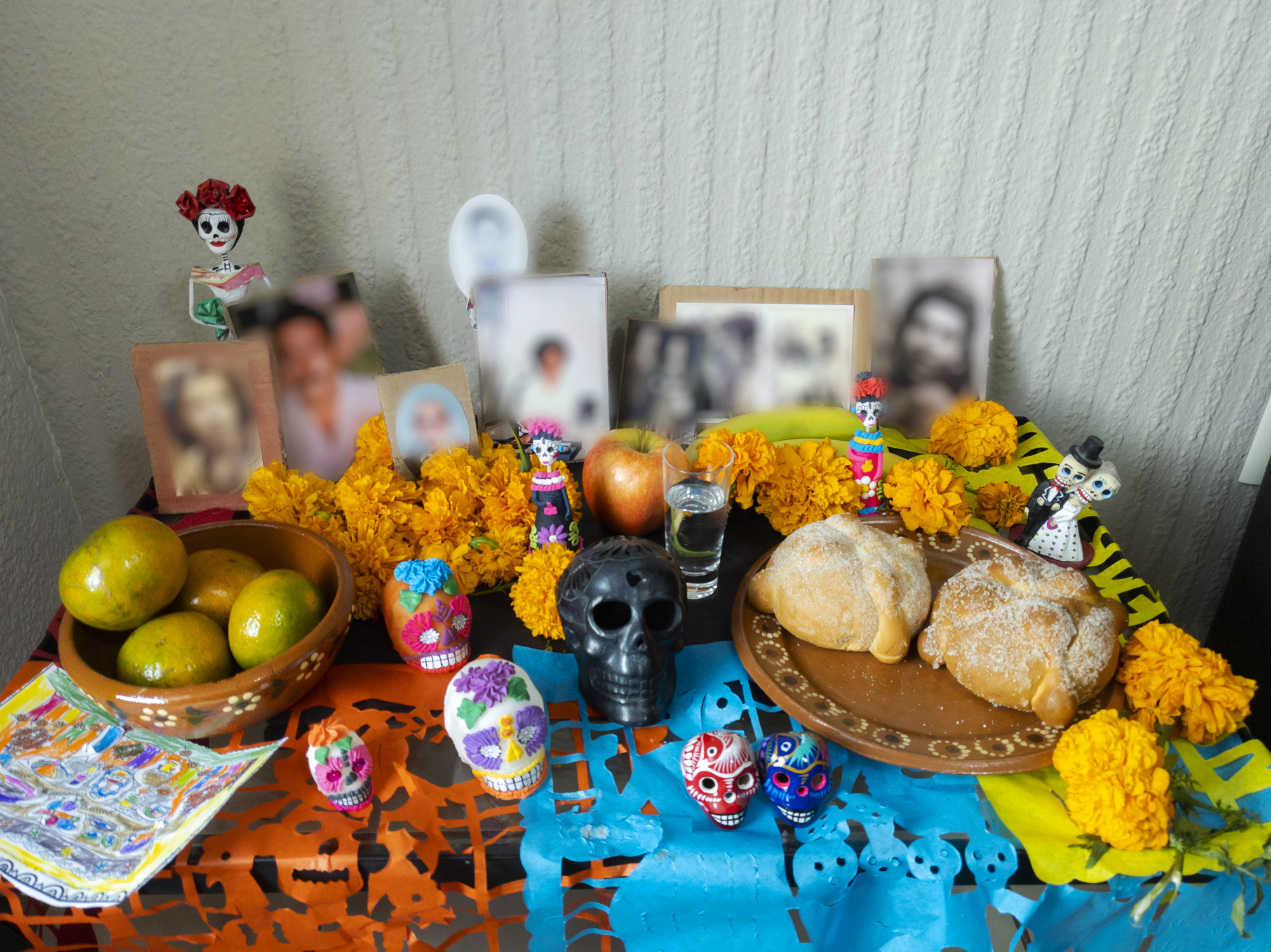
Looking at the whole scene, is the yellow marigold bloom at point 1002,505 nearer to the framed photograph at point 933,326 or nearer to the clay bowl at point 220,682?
the framed photograph at point 933,326

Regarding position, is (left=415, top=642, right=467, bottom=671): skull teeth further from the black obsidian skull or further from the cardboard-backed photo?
the cardboard-backed photo

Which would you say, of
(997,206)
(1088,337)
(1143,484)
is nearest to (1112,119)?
(997,206)

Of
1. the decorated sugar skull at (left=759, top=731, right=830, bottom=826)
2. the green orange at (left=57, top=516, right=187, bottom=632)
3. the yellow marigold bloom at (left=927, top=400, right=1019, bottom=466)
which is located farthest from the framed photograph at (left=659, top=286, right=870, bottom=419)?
the green orange at (left=57, top=516, right=187, bottom=632)

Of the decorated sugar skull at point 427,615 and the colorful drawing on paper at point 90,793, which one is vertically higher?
the decorated sugar skull at point 427,615

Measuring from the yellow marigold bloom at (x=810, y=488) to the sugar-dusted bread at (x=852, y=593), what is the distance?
0.13 metres

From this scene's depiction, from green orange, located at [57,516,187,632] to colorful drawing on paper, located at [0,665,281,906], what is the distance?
3.4 inches

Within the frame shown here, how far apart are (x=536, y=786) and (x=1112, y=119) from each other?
1121 mm

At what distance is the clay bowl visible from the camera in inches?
24.1

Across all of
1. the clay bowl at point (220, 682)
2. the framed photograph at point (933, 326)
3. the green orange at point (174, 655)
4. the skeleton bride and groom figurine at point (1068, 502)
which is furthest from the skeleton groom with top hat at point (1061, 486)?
the green orange at point (174, 655)

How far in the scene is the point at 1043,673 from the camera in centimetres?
69

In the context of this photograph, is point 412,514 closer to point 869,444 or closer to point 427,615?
point 427,615

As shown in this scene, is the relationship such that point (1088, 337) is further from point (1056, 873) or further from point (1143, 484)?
point (1056, 873)

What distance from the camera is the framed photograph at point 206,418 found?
2.99ft

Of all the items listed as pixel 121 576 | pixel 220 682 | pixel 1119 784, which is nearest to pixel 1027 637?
pixel 1119 784
